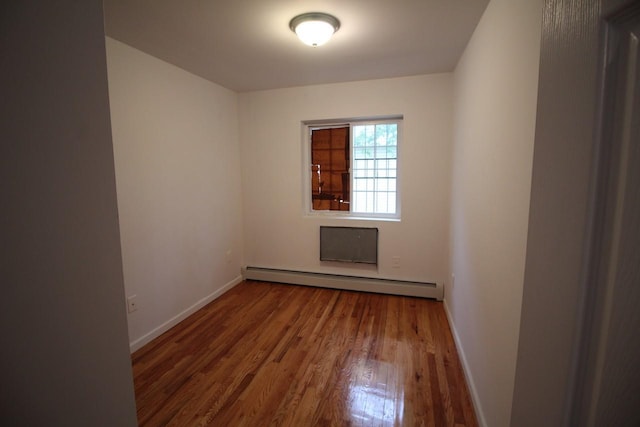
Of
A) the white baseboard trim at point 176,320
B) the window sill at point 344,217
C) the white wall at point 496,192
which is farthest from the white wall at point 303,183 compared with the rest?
the white wall at point 496,192

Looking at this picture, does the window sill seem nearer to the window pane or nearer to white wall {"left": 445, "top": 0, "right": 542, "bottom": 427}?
the window pane

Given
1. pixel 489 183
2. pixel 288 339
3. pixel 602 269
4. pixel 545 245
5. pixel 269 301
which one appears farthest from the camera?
pixel 269 301

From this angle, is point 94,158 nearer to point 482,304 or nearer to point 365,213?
point 482,304

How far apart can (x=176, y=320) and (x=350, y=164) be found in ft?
8.19

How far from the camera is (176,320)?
2.66m

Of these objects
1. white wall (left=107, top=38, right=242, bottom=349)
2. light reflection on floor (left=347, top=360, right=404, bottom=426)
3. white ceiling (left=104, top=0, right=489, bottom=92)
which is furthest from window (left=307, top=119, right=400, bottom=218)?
light reflection on floor (left=347, top=360, right=404, bottom=426)

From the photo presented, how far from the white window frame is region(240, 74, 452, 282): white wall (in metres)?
0.07

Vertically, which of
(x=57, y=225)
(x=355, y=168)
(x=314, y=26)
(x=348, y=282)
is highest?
(x=314, y=26)

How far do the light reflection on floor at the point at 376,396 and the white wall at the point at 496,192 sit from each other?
45 cm

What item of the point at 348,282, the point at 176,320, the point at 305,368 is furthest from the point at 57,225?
the point at 348,282

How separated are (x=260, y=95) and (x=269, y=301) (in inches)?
97.7

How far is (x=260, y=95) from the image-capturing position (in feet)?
11.3

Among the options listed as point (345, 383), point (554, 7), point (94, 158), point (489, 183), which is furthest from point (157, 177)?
point (554, 7)

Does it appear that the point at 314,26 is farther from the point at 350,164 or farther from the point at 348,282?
the point at 348,282
